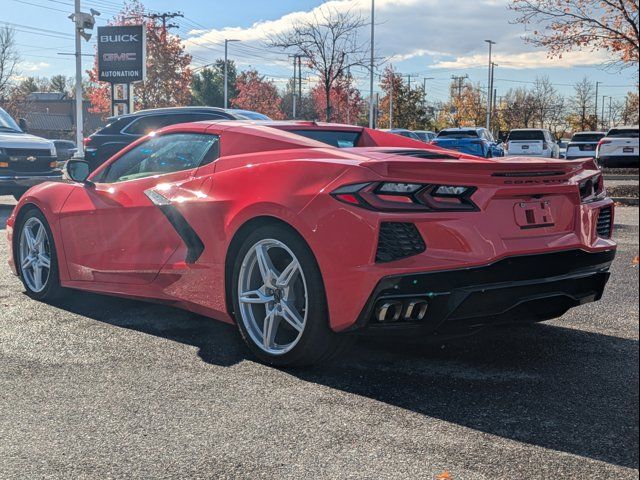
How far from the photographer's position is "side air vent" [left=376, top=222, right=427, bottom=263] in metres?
3.33

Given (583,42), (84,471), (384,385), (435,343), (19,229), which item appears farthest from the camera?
(583,42)

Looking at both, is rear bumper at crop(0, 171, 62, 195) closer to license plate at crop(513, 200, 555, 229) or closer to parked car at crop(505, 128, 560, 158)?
license plate at crop(513, 200, 555, 229)

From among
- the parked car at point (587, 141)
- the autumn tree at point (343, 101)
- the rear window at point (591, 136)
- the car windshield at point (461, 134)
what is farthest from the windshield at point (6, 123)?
the autumn tree at point (343, 101)

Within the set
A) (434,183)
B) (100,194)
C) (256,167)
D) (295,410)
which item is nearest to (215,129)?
(256,167)

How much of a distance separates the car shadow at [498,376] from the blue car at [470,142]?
19.8m

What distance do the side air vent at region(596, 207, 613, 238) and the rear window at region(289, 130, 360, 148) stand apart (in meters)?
1.65

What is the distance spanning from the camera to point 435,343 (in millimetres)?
4352

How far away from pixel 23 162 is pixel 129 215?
999cm

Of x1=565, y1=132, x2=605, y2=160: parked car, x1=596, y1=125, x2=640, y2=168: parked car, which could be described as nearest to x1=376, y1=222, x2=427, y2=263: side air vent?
x1=565, y1=132, x2=605, y2=160: parked car

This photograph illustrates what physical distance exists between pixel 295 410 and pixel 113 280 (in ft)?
7.33

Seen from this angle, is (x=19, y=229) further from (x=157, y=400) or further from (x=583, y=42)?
(x=583, y=42)

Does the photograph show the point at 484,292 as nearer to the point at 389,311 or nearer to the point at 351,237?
the point at 389,311

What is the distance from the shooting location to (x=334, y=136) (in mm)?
4836

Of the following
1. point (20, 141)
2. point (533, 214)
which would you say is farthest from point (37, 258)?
point (20, 141)
